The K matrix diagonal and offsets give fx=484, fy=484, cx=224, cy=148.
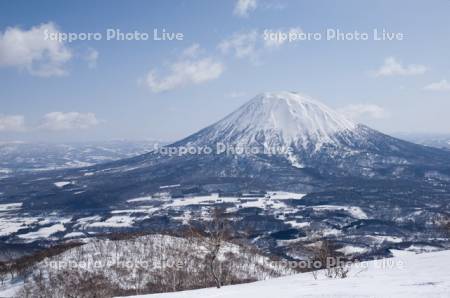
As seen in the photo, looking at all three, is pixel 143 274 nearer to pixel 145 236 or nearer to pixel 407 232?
pixel 145 236

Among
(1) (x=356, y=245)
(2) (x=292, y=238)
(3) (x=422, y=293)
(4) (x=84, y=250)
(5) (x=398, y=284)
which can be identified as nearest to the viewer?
(3) (x=422, y=293)

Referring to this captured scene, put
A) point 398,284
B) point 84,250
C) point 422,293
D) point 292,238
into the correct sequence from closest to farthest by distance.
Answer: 1. point 422,293
2. point 398,284
3. point 84,250
4. point 292,238

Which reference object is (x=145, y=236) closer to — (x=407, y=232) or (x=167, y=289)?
(x=167, y=289)

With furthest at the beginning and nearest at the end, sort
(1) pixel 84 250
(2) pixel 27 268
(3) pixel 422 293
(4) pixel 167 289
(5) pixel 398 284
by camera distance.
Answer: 1. (1) pixel 84 250
2. (2) pixel 27 268
3. (4) pixel 167 289
4. (5) pixel 398 284
5. (3) pixel 422 293

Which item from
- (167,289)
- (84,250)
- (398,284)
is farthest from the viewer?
(84,250)

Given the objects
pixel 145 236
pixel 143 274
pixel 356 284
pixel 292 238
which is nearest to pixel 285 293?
pixel 356 284

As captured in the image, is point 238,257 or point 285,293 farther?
point 238,257

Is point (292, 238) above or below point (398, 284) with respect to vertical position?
below

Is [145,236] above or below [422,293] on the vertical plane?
below

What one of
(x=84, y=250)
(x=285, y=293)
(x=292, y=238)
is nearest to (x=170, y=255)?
(x=84, y=250)
